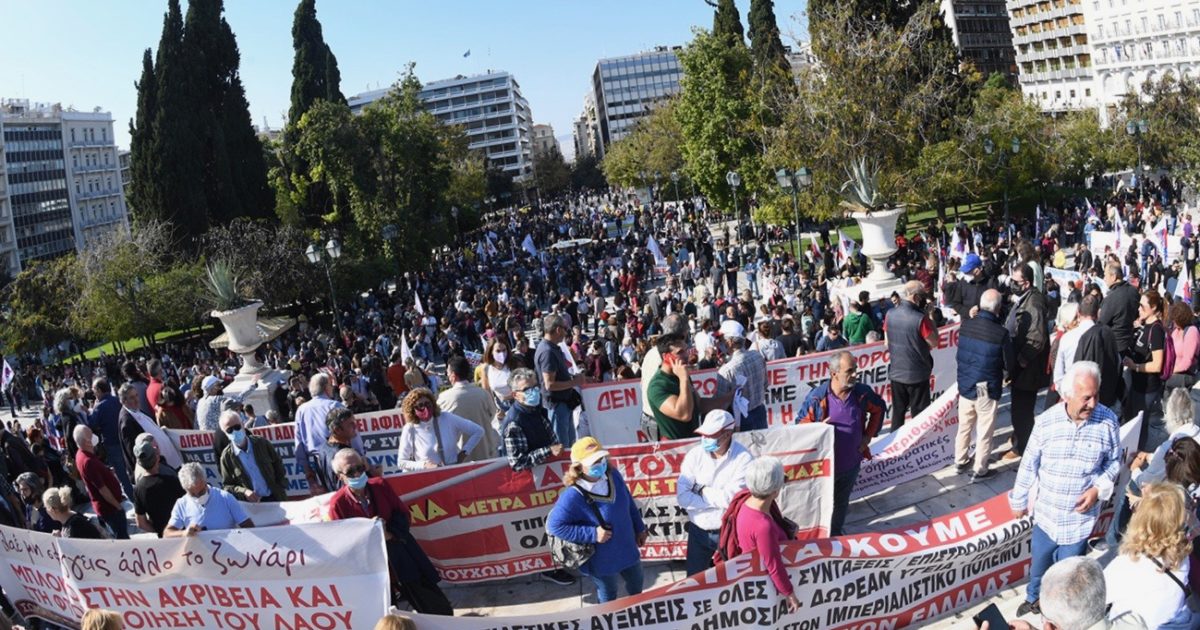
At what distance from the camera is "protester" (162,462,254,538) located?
6.82 metres

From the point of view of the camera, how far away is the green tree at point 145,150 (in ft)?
156

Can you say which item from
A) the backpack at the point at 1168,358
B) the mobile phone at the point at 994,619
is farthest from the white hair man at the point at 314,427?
the backpack at the point at 1168,358

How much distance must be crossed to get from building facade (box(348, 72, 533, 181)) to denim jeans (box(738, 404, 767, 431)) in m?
174

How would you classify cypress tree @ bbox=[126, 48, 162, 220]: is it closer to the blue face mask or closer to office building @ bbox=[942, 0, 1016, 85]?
the blue face mask

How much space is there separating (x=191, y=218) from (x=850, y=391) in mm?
46187

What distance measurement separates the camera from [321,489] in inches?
364

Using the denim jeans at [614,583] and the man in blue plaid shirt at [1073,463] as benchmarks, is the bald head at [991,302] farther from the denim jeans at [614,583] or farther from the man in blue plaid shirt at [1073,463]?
the denim jeans at [614,583]

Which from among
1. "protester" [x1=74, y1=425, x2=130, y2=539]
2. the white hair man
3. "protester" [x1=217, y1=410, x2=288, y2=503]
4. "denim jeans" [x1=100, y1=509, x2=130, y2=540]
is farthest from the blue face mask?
"denim jeans" [x1=100, y1=509, x2=130, y2=540]

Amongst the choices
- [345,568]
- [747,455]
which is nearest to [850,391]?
[747,455]

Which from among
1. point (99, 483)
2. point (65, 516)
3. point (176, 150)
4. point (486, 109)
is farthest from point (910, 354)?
point (486, 109)

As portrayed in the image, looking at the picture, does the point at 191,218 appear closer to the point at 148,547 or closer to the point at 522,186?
the point at 148,547

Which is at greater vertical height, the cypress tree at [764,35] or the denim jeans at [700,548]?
the cypress tree at [764,35]

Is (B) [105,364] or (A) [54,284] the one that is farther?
(A) [54,284]

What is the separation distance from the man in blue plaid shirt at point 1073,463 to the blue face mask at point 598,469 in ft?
7.70
